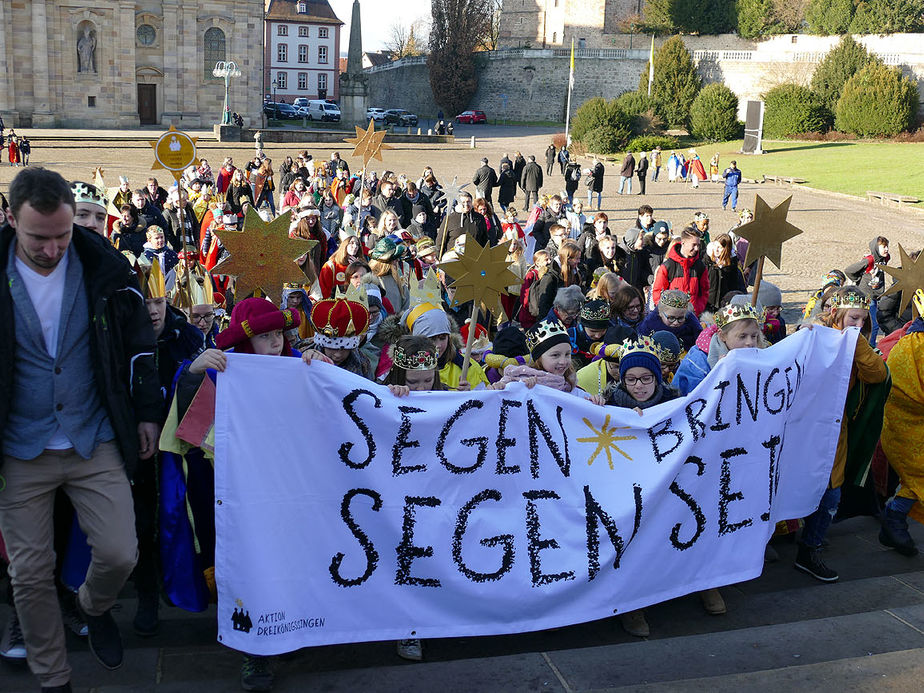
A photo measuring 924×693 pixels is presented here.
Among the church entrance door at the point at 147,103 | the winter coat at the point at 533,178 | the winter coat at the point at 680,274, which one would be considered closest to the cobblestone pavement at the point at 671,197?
the winter coat at the point at 533,178

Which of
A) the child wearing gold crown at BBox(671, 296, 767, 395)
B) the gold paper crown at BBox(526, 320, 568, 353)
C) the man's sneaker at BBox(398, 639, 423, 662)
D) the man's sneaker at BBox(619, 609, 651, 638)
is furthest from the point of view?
the gold paper crown at BBox(526, 320, 568, 353)

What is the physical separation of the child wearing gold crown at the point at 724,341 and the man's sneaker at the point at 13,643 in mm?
3371

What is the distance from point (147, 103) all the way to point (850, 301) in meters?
55.4

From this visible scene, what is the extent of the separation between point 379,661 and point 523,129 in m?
64.2

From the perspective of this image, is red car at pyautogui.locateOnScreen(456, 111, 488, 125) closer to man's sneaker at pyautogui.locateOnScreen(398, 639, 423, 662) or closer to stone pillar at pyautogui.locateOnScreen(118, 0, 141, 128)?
stone pillar at pyautogui.locateOnScreen(118, 0, 141, 128)

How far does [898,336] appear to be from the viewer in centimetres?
638

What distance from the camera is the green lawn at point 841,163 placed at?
3522 cm

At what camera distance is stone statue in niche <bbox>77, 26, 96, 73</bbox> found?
Result: 53.4 m

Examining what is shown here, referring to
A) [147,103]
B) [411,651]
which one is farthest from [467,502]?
[147,103]

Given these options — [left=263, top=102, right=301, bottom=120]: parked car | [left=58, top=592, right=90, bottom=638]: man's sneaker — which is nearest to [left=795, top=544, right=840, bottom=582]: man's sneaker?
[left=58, top=592, right=90, bottom=638]: man's sneaker

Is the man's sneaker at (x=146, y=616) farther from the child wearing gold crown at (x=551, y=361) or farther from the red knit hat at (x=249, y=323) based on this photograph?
the child wearing gold crown at (x=551, y=361)

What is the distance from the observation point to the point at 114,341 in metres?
3.77

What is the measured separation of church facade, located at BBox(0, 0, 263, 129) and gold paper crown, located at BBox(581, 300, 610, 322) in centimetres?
5081

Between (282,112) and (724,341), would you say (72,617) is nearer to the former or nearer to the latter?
(724,341)
